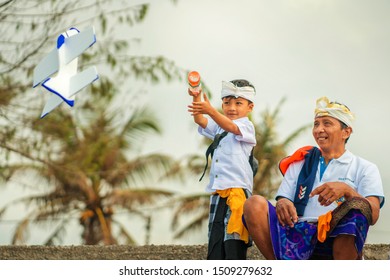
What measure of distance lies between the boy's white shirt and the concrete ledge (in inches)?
58.3

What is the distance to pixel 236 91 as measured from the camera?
4152 mm

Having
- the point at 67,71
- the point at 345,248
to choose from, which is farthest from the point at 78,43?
the point at 345,248

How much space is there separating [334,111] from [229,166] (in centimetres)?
70

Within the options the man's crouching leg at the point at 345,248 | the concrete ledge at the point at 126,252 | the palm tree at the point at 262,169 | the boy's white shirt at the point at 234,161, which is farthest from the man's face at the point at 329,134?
the palm tree at the point at 262,169

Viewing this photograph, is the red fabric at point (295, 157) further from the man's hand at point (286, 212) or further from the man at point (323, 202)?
the man's hand at point (286, 212)

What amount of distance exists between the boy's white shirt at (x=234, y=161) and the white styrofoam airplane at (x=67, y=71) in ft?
3.07

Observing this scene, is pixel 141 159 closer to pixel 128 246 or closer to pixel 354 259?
pixel 128 246

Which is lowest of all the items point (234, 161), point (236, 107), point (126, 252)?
point (126, 252)

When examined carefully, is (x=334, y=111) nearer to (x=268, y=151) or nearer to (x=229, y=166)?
(x=229, y=166)

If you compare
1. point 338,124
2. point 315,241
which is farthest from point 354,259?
point 338,124

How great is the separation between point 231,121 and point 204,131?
0.37 metres

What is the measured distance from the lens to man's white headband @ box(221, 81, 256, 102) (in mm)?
4152

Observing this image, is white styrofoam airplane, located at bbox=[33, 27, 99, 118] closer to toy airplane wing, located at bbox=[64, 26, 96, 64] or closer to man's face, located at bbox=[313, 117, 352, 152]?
toy airplane wing, located at bbox=[64, 26, 96, 64]
